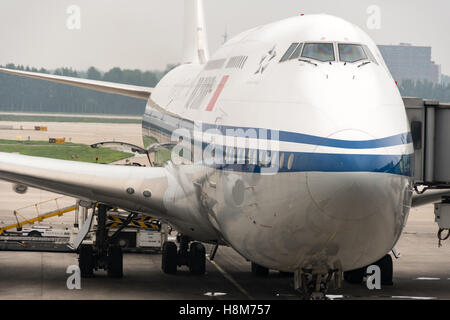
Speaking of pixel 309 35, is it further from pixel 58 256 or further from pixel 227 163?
pixel 58 256

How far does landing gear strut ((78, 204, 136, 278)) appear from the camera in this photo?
22406 mm

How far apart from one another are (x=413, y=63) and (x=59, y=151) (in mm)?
39713

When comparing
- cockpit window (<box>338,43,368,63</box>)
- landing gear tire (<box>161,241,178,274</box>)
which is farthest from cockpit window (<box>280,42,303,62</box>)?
landing gear tire (<box>161,241,178,274</box>)

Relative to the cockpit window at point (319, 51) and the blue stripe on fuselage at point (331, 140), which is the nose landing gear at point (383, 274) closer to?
the blue stripe on fuselage at point (331, 140)

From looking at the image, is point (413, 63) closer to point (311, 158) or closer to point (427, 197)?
point (427, 197)

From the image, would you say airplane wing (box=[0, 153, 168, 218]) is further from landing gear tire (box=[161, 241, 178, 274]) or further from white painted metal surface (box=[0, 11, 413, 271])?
landing gear tire (box=[161, 241, 178, 274])

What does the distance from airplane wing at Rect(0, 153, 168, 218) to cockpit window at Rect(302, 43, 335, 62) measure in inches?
210

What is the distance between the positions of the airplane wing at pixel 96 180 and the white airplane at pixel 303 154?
2.57 ft

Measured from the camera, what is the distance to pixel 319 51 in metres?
15.5

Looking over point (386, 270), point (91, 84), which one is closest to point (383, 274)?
point (386, 270)

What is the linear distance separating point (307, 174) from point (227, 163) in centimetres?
231

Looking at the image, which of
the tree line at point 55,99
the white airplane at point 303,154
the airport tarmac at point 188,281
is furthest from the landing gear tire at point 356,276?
the tree line at point 55,99
